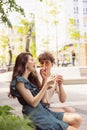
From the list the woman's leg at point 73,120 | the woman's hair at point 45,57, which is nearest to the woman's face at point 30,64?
the woman's hair at point 45,57

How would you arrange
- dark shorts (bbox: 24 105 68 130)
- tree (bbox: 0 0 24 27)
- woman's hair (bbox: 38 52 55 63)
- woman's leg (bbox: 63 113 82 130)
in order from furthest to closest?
tree (bbox: 0 0 24 27) → woman's hair (bbox: 38 52 55 63) → woman's leg (bbox: 63 113 82 130) → dark shorts (bbox: 24 105 68 130)

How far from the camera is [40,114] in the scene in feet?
12.9

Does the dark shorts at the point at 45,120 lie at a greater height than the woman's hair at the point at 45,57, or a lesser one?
lesser

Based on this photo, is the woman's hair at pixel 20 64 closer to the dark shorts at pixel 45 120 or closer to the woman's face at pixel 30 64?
the woman's face at pixel 30 64

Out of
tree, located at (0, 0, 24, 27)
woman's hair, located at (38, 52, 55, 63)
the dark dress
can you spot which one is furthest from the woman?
tree, located at (0, 0, 24, 27)

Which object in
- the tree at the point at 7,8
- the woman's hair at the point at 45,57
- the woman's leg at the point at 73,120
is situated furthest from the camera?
the tree at the point at 7,8

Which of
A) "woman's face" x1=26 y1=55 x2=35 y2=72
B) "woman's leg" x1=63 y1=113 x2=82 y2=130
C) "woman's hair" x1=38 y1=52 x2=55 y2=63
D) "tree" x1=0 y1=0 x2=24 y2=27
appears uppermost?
"tree" x1=0 y1=0 x2=24 y2=27

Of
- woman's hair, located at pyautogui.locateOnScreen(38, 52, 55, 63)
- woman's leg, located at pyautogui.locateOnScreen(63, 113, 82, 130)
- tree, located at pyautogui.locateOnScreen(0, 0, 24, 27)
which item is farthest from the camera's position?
tree, located at pyautogui.locateOnScreen(0, 0, 24, 27)

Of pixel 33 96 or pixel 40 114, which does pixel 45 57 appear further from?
pixel 40 114

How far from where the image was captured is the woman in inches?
152

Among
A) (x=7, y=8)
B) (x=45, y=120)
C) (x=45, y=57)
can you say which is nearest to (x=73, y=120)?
(x=45, y=120)

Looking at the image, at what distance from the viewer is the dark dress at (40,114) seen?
3.82 metres

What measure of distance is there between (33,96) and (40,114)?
26 centimetres

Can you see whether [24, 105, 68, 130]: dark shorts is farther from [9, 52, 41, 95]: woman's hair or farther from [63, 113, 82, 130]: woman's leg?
[9, 52, 41, 95]: woman's hair
